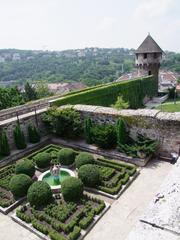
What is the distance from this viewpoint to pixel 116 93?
2586 centimetres

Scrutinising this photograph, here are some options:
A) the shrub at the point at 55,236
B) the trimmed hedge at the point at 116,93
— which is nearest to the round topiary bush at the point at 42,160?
the shrub at the point at 55,236

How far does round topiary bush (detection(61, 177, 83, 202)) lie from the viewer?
893 centimetres

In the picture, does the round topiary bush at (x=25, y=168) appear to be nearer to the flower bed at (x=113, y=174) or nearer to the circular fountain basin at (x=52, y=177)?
the circular fountain basin at (x=52, y=177)

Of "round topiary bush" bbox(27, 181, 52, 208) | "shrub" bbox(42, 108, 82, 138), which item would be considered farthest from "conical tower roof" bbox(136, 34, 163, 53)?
"round topiary bush" bbox(27, 181, 52, 208)

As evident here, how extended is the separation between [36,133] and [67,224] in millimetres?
8046

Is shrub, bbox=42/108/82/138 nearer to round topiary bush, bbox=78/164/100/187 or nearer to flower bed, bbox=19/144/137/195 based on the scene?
flower bed, bbox=19/144/137/195

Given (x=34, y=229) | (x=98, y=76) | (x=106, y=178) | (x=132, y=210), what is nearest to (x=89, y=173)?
(x=106, y=178)

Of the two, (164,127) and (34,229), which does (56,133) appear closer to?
(164,127)

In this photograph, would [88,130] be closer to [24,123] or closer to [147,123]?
[147,123]

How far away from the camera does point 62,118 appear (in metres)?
14.6

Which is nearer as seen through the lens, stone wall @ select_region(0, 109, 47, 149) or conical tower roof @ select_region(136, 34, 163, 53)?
stone wall @ select_region(0, 109, 47, 149)

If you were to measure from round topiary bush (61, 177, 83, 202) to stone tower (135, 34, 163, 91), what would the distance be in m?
29.7

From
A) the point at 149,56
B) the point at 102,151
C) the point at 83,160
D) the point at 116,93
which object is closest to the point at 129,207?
the point at 83,160

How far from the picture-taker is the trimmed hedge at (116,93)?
2011cm
